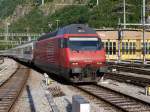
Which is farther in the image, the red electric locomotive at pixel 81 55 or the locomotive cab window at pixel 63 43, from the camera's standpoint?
the locomotive cab window at pixel 63 43

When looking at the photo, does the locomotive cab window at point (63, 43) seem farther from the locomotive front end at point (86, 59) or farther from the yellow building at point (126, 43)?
the yellow building at point (126, 43)

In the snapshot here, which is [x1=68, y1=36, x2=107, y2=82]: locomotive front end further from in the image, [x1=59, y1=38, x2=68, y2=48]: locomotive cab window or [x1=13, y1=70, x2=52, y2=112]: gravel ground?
[x1=13, y1=70, x2=52, y2=112]: gravel ground

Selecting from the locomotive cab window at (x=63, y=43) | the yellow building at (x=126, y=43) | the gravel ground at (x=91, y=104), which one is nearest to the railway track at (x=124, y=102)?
the gravel ground at (x=91, y=104)

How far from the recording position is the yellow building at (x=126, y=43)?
61188mm

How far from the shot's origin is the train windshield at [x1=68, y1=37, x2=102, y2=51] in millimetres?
22062

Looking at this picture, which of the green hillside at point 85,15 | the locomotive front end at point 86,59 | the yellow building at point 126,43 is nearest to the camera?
the locomotive front end at point 86,59

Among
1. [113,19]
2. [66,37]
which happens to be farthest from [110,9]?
[66,37]

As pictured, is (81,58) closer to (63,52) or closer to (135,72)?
(63,52)

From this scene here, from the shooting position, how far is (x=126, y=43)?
6253cm

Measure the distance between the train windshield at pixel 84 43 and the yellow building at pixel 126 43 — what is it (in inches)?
1509

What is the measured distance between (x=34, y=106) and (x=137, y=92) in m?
5.61

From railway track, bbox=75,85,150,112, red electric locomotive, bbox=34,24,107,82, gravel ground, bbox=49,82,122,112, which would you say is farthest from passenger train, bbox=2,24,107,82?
gravel ground, bbox=49,82,122,112

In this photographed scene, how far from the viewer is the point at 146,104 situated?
14445mm

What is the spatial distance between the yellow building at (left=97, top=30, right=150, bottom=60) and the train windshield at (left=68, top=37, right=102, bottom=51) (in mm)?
38328
